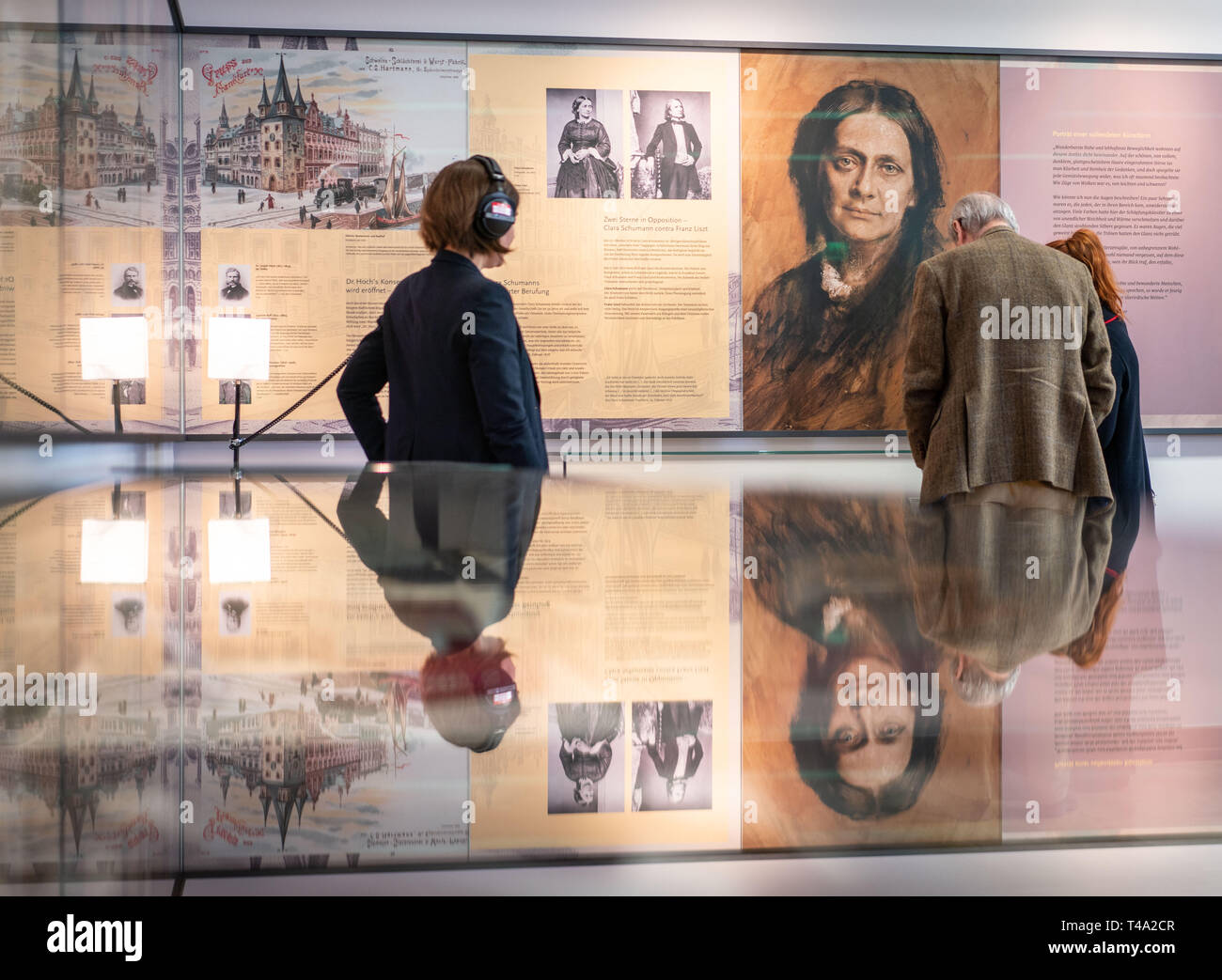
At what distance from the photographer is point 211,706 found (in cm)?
93

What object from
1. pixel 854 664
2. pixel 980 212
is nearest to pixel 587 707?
pixel 854 664

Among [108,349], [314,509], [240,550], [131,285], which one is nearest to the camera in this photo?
[240,550]

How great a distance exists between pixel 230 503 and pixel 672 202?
5568 millimetres

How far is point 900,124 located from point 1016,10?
1224 millimetres

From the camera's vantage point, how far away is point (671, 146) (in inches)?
337

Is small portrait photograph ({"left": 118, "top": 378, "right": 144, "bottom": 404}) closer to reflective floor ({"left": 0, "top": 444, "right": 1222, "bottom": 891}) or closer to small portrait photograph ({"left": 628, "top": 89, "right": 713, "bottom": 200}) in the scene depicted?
small portrait photograph ({"left": 628, "top": 89, "right": 713, "bottom": 200})

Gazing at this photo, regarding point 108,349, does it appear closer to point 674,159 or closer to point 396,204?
point 396,204

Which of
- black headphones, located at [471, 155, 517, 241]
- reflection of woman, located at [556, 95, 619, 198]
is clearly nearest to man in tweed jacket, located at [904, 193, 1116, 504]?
black headphones, located at [471, 155, 517, 241]

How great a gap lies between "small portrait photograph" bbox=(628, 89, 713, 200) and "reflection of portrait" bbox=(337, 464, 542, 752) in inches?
222

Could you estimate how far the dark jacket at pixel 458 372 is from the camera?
2.79 meters

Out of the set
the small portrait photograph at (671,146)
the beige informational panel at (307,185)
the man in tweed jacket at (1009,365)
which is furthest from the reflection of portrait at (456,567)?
the small portrait photograph at (671,146)
